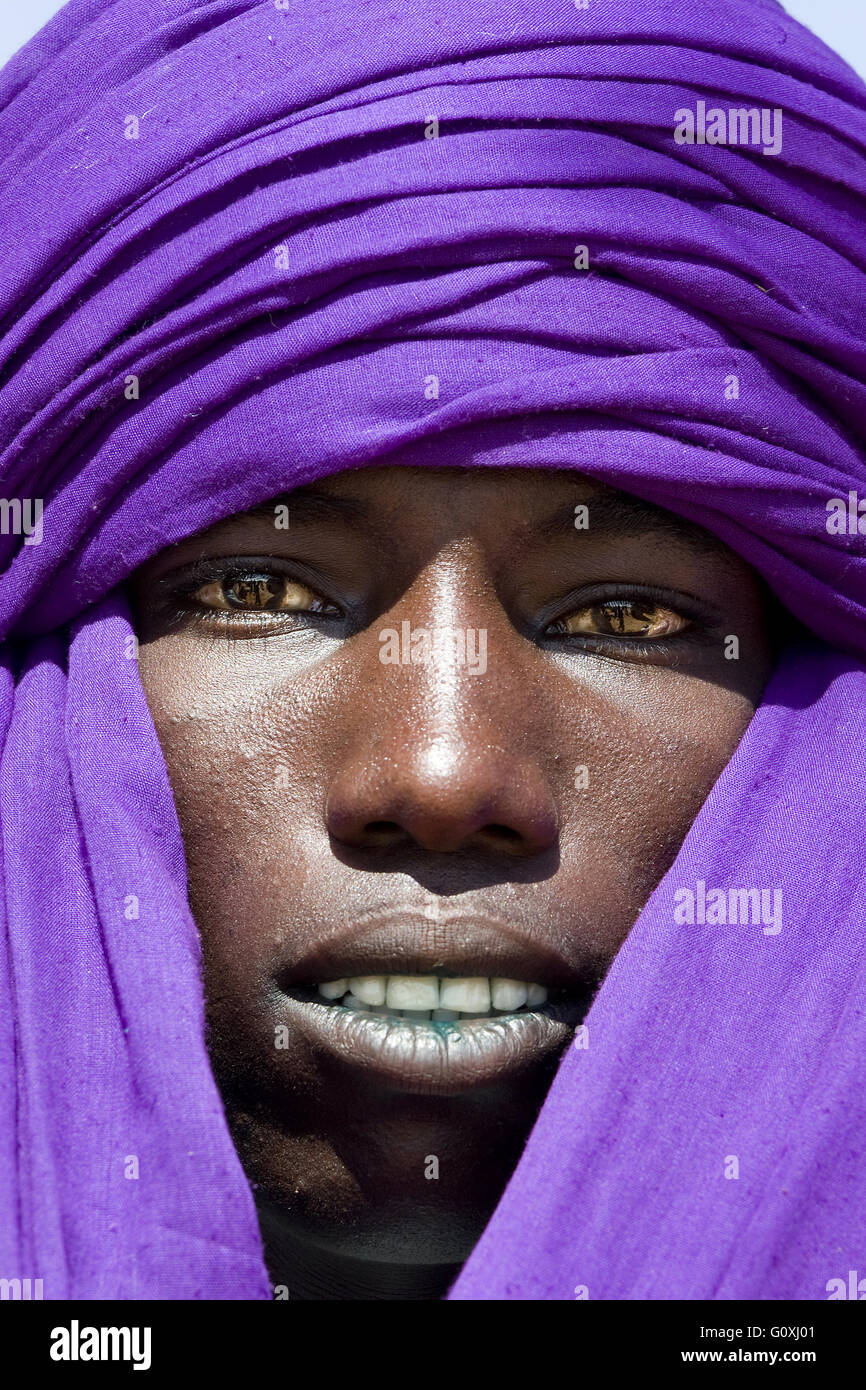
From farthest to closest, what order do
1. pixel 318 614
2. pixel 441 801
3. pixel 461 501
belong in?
pixel 318 614 → pixel 461 501 → pixel 441 801

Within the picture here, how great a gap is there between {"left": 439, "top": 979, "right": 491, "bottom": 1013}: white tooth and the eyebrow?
0.56 m

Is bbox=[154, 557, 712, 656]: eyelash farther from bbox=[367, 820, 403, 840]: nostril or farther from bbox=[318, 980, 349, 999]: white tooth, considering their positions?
bbox=[318, 980, 349, 999]: white tooth

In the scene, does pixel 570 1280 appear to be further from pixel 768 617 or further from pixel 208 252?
pixel 208 252

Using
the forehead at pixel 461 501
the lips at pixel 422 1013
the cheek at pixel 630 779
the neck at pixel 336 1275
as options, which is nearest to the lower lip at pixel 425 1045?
the lips at pixel 422 1013

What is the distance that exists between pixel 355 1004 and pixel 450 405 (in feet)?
2.38

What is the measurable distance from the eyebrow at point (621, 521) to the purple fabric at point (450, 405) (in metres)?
0.04

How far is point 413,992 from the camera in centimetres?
175

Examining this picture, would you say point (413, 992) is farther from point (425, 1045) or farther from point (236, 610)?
point (236, 610)

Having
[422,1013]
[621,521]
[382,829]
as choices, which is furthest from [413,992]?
[621,521]

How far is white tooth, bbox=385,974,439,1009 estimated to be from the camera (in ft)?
5.72

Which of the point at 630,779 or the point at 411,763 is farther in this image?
the point at 630,779

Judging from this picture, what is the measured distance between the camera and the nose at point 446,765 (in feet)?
5.60

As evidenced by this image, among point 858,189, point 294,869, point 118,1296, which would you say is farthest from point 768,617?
point 118,1296
